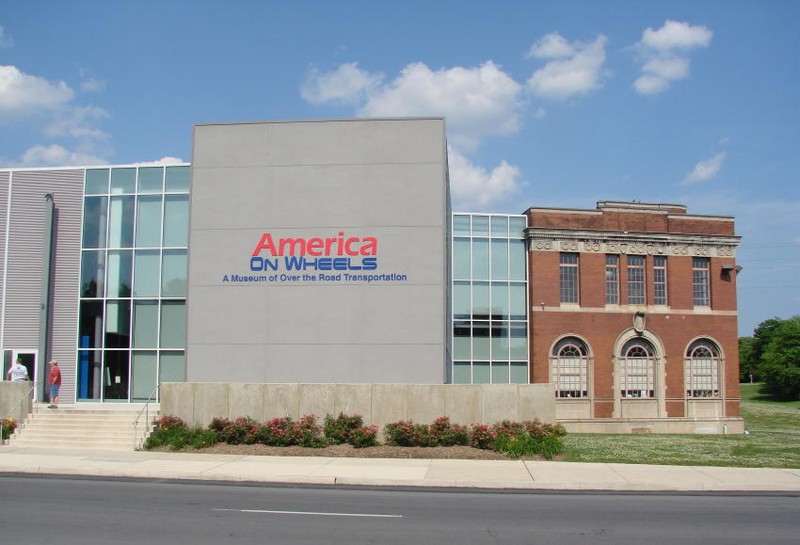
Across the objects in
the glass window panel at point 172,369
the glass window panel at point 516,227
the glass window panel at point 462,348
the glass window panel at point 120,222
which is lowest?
the glass window panel at point 172,369

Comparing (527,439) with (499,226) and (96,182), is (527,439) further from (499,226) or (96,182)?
(499,226)

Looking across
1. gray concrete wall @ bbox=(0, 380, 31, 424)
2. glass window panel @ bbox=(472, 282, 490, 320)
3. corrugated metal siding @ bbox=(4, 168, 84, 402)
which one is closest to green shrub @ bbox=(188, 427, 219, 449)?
gray concrete wall @ bbox=(0, 380, 31, 424)

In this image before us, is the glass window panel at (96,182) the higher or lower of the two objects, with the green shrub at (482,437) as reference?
higher

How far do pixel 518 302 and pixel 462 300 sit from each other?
3.49 m

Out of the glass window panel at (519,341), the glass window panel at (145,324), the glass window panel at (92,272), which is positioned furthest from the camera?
the glass window panel at (519,341)

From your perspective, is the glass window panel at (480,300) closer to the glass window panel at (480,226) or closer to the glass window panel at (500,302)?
the glass window panel at (500,302)

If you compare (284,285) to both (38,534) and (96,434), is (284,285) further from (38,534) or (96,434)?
(38,534)

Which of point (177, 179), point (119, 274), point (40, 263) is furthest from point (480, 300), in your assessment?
point (40, 263)

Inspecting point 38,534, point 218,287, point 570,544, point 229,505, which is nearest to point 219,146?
point 218,287

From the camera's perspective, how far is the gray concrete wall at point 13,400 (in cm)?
2273

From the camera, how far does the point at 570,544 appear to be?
10109 mm

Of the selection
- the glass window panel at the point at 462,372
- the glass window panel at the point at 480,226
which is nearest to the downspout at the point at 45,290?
the glass window panel at the point at 462,372

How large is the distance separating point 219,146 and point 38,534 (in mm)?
16598

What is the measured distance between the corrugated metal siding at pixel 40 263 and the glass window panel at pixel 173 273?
3.44 metres
